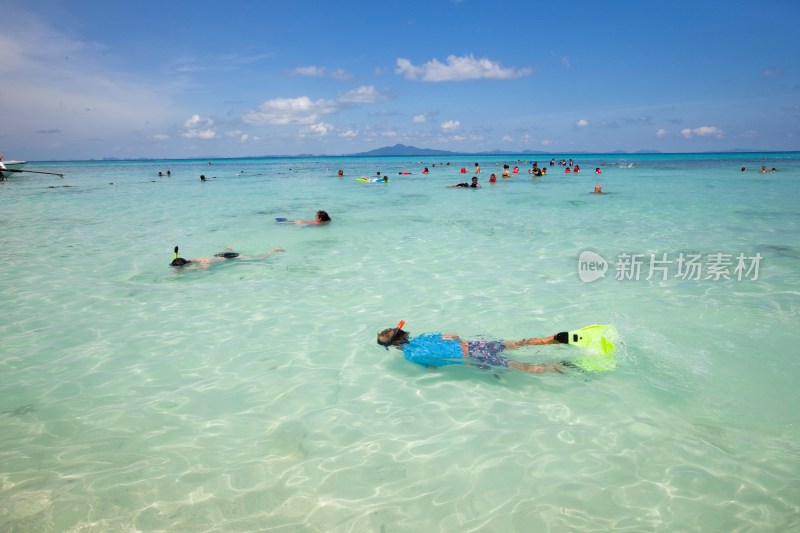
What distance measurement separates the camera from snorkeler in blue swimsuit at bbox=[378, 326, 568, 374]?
17.7ft

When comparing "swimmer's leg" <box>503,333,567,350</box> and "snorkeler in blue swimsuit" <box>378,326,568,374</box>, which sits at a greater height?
"swimmer's leg" <box>503,333,567,350</box>

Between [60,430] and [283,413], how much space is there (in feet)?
7.59

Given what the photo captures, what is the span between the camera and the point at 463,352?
554 cm

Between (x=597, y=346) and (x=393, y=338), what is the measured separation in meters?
2.64

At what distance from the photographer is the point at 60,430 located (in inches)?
175

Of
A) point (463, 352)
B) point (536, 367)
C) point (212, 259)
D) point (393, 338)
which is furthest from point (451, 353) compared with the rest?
point (212, 259)

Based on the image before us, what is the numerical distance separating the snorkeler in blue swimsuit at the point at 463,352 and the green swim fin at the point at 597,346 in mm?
317

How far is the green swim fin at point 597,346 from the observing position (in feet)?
17.3

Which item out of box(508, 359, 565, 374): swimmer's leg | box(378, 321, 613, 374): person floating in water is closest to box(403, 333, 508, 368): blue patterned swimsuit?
box(378, 321, 613, 374): person floating in water

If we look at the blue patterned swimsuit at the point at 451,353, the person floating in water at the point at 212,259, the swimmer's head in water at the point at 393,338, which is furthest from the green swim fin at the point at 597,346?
the person floating in water at the point at 212,259

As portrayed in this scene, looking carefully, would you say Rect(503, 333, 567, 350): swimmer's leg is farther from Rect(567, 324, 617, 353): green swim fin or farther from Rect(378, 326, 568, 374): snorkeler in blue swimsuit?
Rect(567, 324, 617, 353): green swim fin

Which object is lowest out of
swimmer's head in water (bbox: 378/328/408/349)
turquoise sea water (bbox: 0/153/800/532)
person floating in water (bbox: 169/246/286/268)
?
turquoise sea water (bbox: 0/153/800/532)

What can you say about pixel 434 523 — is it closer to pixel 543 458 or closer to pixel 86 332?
pixel 543 458

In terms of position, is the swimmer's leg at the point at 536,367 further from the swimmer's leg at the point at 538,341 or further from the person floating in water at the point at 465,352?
the swimmer's leg at the point at 538,341
